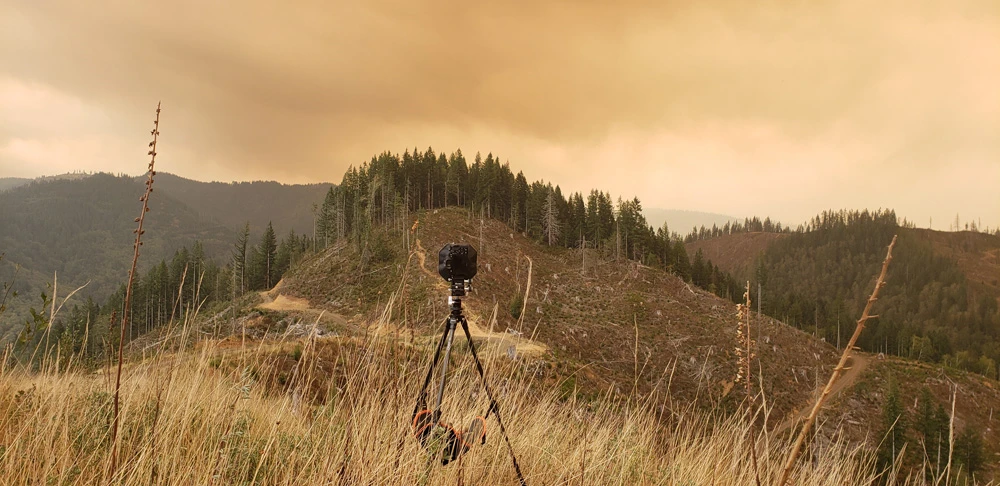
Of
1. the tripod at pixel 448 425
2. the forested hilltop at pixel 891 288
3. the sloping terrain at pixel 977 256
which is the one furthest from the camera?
the sloping terrain at pixel 977 256

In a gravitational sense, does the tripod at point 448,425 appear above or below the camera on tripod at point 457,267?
below

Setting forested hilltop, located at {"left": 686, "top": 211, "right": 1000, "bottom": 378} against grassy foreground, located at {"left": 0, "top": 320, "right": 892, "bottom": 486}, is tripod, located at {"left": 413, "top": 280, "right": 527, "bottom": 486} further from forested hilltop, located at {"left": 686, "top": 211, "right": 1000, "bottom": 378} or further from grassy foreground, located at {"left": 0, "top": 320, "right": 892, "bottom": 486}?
forested hilltop, located at {"left": 686, "top": 211, "right": 1000, "bottom": 378}

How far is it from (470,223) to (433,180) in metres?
13.0

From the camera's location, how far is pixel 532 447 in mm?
3318

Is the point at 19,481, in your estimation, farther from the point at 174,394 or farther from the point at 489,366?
the point at 489,366

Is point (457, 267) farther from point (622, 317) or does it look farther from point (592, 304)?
point (592, 304)

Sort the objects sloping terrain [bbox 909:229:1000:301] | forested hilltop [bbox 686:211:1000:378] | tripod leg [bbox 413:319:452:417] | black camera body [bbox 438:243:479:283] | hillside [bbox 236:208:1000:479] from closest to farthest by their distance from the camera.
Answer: tripod leg [bbox 413:319:452:417], black camera body [bbox 438:243:479:283], hillside [bbox 236:208:1000:479], forested hilltop [bbox 686:211:1000:378], sloping terrain [bbox 909:229:1000:301]

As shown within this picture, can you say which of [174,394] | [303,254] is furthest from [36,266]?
[174,394]

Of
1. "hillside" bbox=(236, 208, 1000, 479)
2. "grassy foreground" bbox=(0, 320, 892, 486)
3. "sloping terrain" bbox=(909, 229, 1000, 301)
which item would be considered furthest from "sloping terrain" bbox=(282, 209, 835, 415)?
"sloping terrain" bbox=(909, 229, 1000, 301)

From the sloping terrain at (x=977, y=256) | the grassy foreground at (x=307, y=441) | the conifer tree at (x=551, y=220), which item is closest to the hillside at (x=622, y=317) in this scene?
the conifer tree at (x=551, y=220)

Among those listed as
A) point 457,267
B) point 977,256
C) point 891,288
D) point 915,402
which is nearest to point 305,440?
point 457,267

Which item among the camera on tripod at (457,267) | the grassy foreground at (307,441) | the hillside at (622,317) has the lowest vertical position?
the hillside at (622,317)

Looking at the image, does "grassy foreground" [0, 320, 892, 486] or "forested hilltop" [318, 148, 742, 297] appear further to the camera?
"forested hilltop" [318, 148, 742, 297]

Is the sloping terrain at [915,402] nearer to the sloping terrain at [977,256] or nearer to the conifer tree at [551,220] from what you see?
the conifer tree at [551,220]
